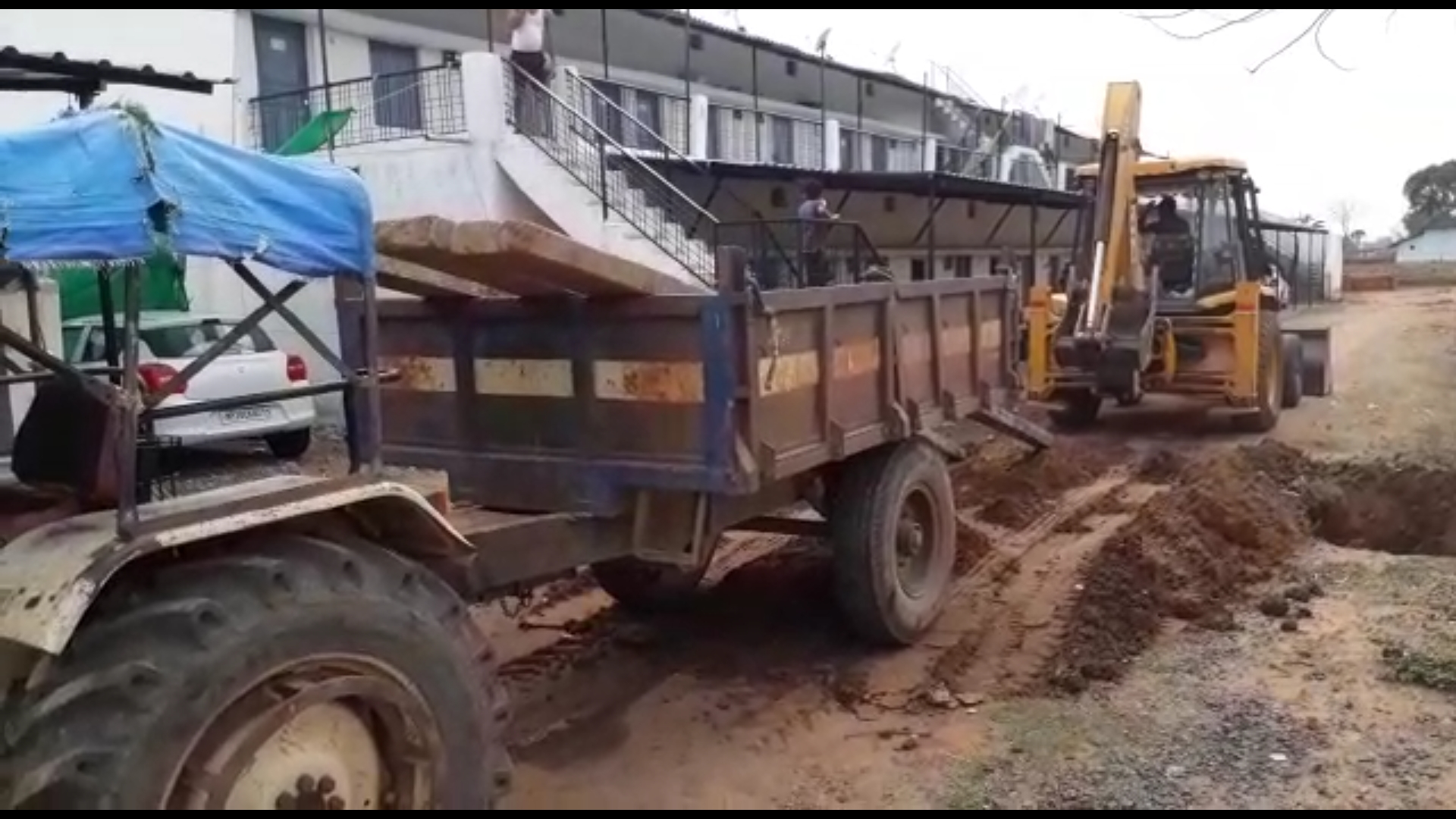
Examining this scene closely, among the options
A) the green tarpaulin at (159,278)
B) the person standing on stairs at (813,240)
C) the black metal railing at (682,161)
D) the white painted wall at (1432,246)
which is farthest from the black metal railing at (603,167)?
the white painted wall at (1432,246)

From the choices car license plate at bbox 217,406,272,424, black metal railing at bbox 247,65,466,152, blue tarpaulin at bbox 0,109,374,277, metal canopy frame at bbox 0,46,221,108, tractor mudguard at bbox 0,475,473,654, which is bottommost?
car license plate at bbox 217,406,272,424

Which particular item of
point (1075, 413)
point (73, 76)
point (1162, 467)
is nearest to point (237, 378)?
point (73, 76)

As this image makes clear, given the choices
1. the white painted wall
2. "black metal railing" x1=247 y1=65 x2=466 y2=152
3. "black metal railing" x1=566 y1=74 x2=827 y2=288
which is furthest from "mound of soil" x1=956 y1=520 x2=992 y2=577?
the white painted wall

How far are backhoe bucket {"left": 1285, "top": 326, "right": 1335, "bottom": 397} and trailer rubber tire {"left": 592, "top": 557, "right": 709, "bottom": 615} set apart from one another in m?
10.5

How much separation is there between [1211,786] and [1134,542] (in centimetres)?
316

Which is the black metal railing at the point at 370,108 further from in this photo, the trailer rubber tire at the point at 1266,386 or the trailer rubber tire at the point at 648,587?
the trailer rubber tire at the point at 648,587

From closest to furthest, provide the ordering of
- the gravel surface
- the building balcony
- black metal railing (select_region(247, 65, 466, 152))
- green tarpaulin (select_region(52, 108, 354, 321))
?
green tarpaulin (select_region(52, 108, 354, 321)) < the gravel surface < black metal railing (select_region(247, 65, 466, 152)) < the building balcony

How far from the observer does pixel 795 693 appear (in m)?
5.73

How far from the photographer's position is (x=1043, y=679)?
5.81 metres

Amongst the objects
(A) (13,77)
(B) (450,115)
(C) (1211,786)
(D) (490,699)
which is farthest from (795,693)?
(B) (450,115)

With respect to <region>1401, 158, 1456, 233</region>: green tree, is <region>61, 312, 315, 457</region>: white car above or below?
below

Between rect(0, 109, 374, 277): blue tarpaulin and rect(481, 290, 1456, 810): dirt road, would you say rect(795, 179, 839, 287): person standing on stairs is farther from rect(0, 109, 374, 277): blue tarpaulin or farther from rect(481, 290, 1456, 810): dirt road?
rect(0, 109, 374, 277): blue tarpaulin

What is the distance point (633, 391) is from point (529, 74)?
10.4 m

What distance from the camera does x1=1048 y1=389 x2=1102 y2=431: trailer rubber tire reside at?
1344 centimetres
